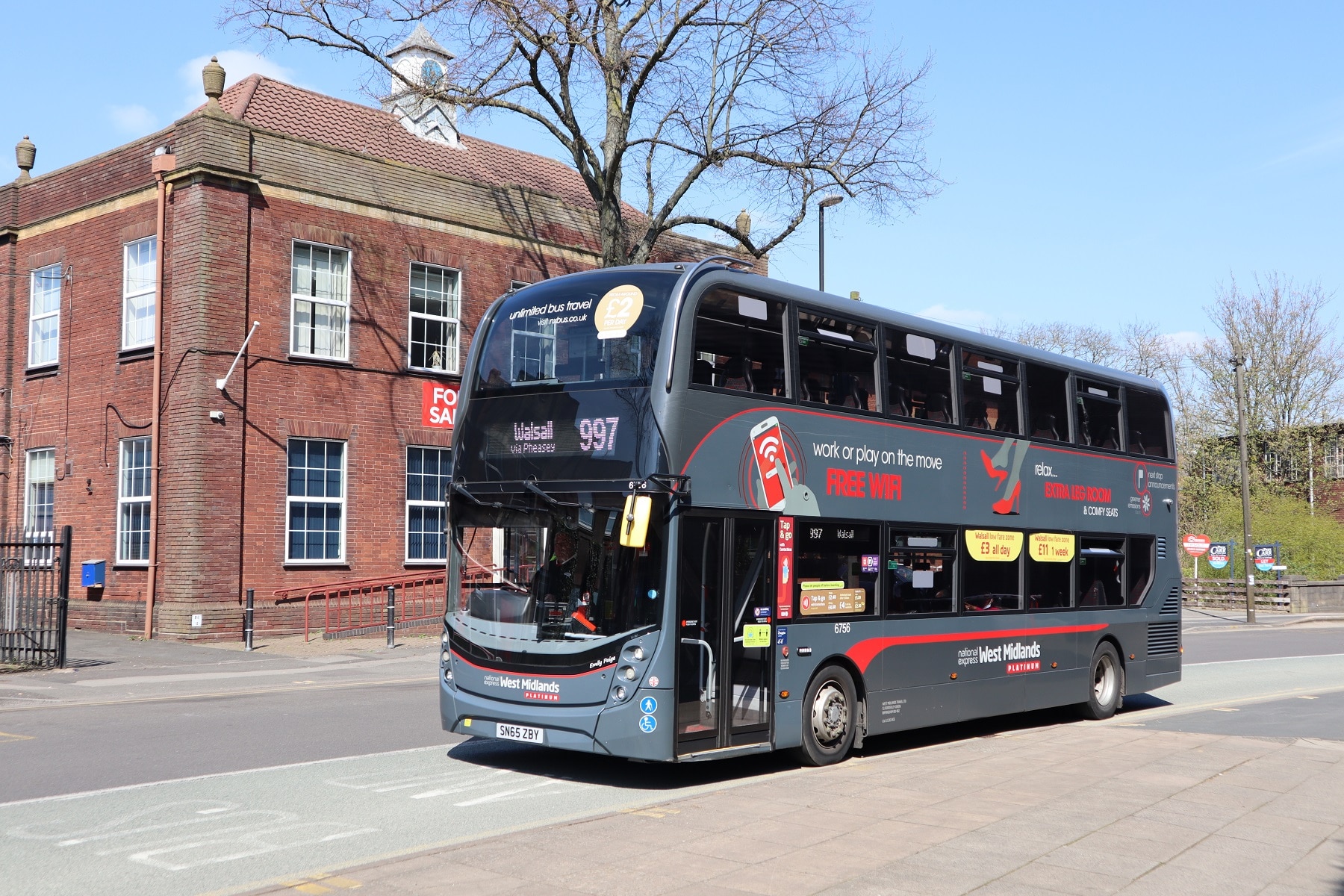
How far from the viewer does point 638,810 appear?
862cm

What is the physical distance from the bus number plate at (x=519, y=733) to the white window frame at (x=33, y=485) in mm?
20152

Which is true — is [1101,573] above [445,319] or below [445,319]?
below

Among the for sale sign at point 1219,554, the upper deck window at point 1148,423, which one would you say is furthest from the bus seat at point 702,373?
the for sale sign at point 1219,554

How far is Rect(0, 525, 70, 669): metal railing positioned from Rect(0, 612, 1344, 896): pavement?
352 centimetres

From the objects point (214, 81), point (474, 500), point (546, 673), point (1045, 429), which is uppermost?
point (214, 81)

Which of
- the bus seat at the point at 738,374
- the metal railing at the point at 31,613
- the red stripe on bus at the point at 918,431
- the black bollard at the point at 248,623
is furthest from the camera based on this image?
the black bollard at the point at 248,623

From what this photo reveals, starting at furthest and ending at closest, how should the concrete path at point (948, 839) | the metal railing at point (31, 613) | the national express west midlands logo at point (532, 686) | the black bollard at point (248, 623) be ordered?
the black bollard at point (248, 623)
the metal railing at point (31, 613)
the national express west midlands logo at point (532, 686)
the concrete path at point (948, 839)

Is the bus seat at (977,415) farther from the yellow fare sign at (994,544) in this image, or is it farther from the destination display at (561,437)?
the destination display at (561,437)

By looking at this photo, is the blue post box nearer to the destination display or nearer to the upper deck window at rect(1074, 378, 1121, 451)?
the destination display

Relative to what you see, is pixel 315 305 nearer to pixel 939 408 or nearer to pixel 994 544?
pixel 939 408

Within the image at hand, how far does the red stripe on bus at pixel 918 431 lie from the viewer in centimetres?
1005

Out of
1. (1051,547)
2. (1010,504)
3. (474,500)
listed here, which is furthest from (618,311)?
(1051,547)

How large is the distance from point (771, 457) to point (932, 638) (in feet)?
10.2

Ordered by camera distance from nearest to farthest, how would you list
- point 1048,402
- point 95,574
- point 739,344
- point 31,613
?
point 739,344 < point 1048,402 < point 31,613 < point 95,574
